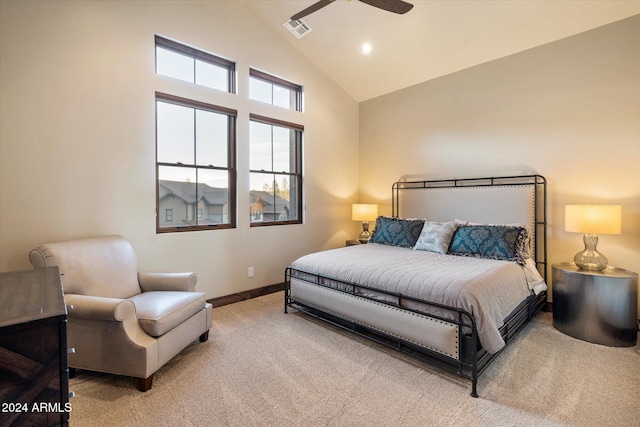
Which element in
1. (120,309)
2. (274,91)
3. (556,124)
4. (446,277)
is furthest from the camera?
(274,91)

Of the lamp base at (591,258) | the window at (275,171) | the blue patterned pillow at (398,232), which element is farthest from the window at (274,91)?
the lamp base at (591,258)

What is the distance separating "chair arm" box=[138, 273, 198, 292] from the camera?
285 cm

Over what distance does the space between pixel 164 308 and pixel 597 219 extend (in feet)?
12.8

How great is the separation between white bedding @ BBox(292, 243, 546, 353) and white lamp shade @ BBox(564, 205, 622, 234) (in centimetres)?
60

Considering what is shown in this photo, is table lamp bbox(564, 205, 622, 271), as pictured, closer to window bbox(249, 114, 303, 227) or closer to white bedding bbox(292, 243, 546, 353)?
white bedding bbox(292, 243, 546, 353)

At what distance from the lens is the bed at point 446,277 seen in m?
2.22

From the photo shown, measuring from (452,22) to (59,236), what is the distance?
15.5 feet

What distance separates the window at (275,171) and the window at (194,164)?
0.37 m

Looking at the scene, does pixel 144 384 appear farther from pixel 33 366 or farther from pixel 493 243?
pixel 493 243

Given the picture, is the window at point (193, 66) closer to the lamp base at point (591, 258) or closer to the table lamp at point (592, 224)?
the table lamp at point (592, 224)

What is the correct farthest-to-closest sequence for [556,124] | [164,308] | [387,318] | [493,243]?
[556,124] → [493,243] → [387,318] → [164,308]

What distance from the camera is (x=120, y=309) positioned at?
6.69 ft

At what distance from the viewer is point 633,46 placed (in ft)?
10.2

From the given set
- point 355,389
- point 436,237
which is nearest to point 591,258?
point 436,237
